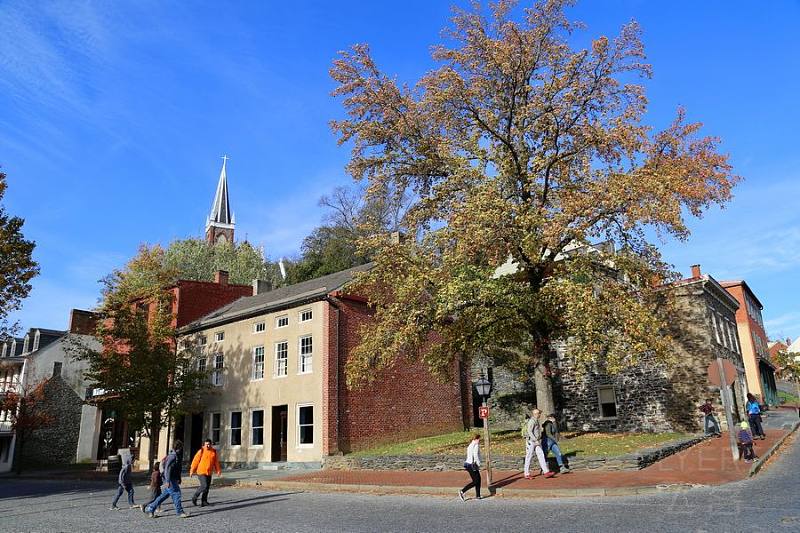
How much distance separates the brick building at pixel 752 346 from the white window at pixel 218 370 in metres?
32.9

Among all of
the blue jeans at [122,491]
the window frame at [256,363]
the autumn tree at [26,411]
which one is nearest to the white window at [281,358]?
the window frame at [256,363]

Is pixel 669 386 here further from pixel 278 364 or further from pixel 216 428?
pixel 216 428

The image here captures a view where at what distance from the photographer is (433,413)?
27500mm

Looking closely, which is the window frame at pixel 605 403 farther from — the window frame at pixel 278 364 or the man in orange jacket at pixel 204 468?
the man in orange jacket at pixel 204 468

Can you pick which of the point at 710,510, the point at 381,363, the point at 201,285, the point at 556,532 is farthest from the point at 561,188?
the point at 201,285

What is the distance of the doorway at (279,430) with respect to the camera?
2544 centimetres

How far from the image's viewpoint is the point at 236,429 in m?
27.1

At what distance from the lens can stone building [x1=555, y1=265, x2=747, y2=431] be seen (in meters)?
24.0

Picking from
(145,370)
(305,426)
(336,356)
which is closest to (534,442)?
(336,356)

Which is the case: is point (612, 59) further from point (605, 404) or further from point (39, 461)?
point (39, 461)

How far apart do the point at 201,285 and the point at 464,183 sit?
20.4 m

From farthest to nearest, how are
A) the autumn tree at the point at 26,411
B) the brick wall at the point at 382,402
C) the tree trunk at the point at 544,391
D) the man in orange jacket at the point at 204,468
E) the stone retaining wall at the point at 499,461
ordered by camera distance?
the autumn tree at the point at 26,411 → the brick wall at the point at 382,402 → the tree trunk at the point at 544,391 → the stone retaining wall at the point at 499,461 → the man in orange jacket at the point at 204,468

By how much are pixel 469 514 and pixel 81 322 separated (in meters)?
38.7

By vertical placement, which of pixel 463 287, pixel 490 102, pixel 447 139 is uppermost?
pixel 490 102
